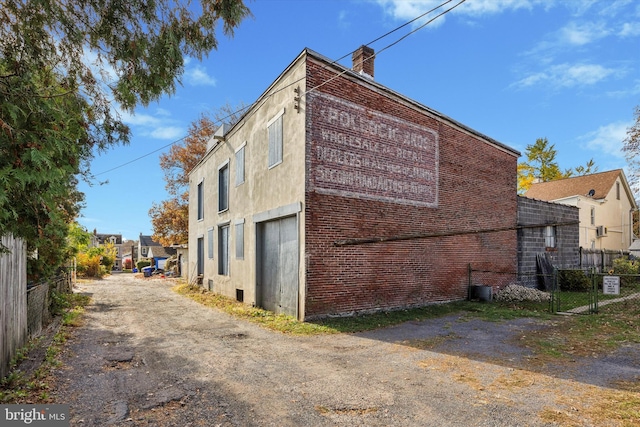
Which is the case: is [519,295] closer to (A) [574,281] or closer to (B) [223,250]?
(A) [574,281]

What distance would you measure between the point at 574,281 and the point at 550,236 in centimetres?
234

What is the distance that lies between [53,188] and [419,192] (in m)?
10.9

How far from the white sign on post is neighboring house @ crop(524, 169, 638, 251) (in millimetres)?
18930

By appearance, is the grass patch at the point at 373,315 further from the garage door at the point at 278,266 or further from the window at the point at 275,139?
the window at the point at 275,139

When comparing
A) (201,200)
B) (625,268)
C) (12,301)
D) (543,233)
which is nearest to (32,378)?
(12,301)

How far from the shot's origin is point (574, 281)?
58.6ft

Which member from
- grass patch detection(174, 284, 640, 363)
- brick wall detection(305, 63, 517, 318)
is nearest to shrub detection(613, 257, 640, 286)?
grass patch detection(174, 284, 640, 363)

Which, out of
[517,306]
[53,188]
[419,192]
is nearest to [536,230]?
[517,306]

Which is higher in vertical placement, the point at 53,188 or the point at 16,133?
the point at 16,133

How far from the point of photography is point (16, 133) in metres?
3.47

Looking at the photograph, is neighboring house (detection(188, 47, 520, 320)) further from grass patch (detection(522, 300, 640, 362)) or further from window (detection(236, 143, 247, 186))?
grass patch (detection(522, 300, 640, 362))

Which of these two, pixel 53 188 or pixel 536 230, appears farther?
pixel 536 230

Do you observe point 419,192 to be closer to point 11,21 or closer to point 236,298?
point 236,298

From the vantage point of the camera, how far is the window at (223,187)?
16739 millimetres
